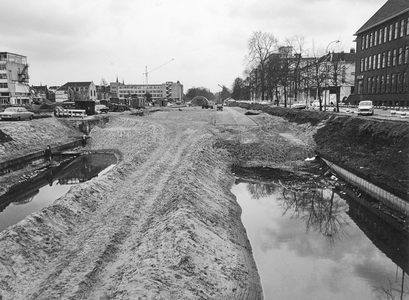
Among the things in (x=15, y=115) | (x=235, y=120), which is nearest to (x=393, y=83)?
(x=235, y=120)

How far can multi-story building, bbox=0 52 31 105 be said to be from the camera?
3536 inches

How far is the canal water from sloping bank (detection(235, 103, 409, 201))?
57.1 inches

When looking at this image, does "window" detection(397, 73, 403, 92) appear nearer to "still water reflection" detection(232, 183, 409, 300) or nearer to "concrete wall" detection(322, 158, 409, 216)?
"concrete wall" detection(322, 158, 409, 216)

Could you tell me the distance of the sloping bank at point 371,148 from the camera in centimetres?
1511

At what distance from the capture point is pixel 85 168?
69.7 ft

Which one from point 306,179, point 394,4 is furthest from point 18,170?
point 394,4

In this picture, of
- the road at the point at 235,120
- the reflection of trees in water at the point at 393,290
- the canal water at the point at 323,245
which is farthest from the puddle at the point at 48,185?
the road at the point at 235,120

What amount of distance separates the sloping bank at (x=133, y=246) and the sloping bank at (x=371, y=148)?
698 centimetres

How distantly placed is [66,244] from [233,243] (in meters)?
4.69

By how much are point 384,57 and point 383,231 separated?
2216 inches

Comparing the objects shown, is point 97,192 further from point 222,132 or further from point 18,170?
point 222,132

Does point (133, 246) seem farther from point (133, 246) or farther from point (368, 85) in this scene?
point (368, 85)

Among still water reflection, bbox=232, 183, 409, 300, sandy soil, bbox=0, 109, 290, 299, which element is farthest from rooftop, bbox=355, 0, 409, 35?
sandy soil, bbox=0, 109, 290, 299

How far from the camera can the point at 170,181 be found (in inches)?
581
